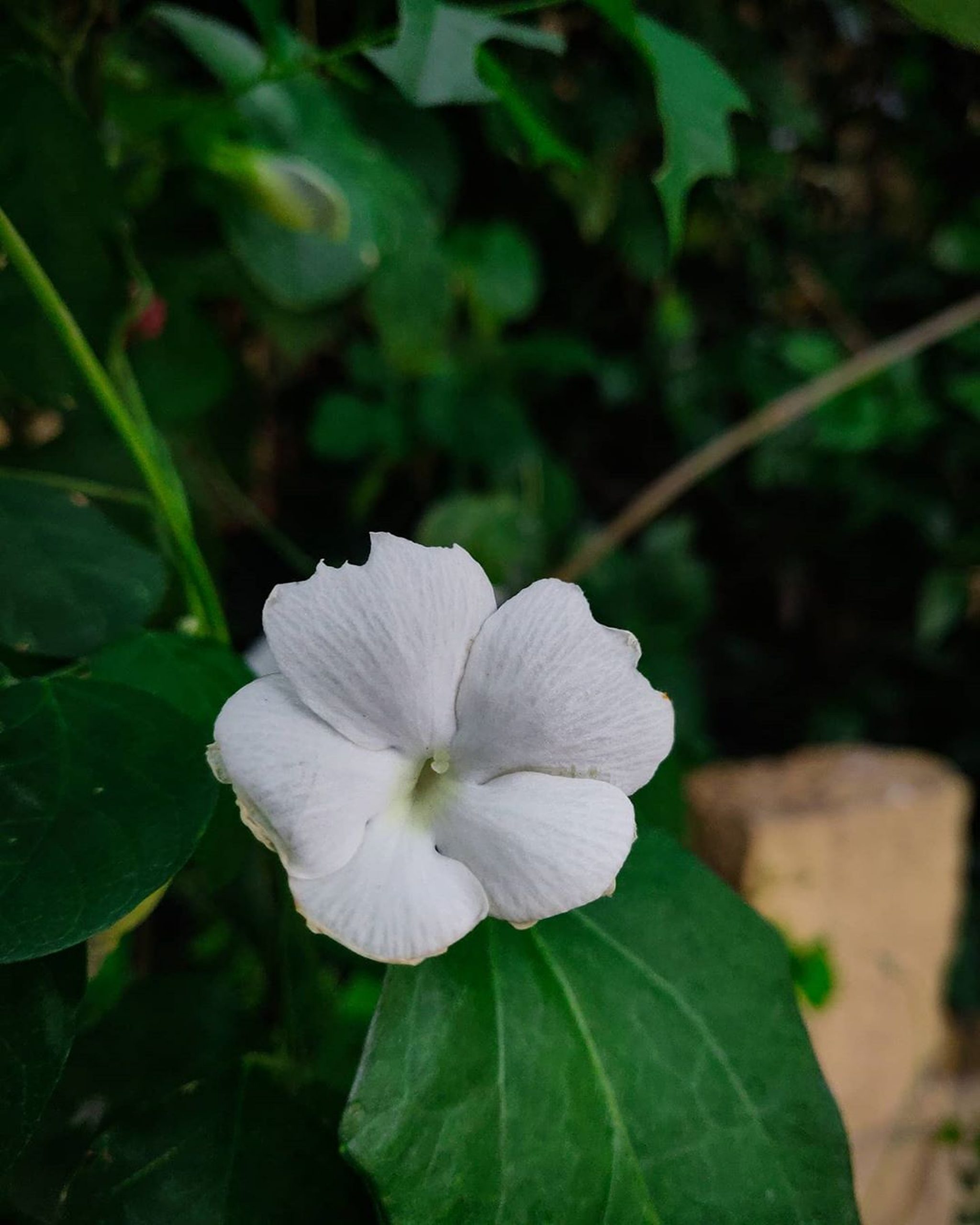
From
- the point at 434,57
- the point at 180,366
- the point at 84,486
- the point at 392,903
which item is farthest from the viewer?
the point at 180,366

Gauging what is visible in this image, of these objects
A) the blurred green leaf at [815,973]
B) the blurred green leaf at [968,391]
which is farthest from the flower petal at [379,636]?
the blurred green leaf at [968,391]

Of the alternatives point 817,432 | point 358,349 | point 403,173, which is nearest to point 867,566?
point 817,432

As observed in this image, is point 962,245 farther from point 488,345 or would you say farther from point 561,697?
point 561,697

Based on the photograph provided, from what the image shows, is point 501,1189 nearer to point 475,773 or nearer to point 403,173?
point 475,773

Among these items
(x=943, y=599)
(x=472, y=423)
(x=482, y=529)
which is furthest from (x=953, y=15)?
(x=943, y=599)

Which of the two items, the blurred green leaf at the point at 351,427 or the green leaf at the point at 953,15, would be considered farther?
the blurred green leaf at the point at 351,427

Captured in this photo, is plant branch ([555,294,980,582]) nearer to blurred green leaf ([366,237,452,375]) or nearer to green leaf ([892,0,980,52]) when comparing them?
blurred green leaf ([366,237,452,375])

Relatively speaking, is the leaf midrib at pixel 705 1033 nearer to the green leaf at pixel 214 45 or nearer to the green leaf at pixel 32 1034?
the green leaf at pixel 32 1034
